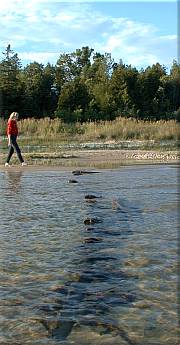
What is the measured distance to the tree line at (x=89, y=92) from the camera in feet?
139

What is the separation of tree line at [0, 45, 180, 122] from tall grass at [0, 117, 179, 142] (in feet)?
31.2

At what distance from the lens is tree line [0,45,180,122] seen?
139 ft

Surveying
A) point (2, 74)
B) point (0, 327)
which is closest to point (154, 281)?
point (0, 327)

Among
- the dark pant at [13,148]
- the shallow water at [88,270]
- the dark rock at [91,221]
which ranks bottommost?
the shallow water at [88,270]

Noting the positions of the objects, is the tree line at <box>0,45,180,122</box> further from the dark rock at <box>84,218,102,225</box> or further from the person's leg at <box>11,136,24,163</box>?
the dark rock at <box>84,218,102,225</box>

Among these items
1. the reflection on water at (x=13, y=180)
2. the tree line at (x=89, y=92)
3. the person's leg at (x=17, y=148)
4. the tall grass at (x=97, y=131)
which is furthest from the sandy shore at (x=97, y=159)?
the tree line at (x=89, y=92)

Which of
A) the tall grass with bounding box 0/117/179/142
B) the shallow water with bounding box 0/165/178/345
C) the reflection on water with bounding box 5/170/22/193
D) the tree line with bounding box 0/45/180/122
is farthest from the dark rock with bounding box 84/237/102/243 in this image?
the tree line with bounding box 0/45/180/122

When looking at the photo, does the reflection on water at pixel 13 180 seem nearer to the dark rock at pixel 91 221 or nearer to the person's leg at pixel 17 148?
the person's leg at pixel 17 148

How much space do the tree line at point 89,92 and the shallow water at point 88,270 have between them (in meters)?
30.9

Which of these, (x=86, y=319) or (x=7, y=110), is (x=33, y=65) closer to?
(x=7, y=110)

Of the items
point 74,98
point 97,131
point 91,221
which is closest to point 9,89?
point 74,98

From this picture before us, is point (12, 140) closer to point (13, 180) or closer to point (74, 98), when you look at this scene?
point (13, 180)

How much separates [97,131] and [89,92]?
17068 millimetres

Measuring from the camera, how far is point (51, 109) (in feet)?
154
